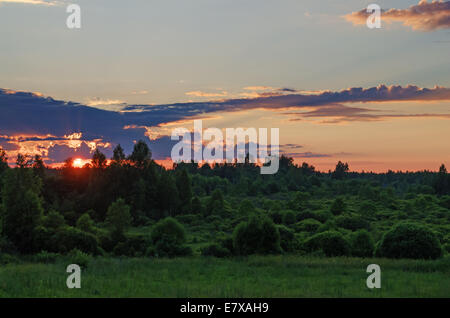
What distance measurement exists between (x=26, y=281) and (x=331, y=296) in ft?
45.5

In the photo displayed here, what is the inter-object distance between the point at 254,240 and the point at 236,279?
13329 millimetres

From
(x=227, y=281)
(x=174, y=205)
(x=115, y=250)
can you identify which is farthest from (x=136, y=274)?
(x=174, y=205)

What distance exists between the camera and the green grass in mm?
19328

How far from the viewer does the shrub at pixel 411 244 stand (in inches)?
1251

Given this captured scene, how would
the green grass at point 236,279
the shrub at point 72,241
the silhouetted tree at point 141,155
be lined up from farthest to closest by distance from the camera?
1. the silhouetted tree at point 141,155
2. the shrub at point 72,241
3. the green grass at point 236,279

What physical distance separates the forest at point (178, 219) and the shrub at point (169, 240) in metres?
0.10

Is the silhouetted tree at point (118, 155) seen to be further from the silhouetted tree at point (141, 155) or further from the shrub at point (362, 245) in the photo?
the shrub at point (362, 245)

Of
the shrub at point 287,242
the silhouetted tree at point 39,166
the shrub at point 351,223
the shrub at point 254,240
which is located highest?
the silhouetted tree at point 39,166

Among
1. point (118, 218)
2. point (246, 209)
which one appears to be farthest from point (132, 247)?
point (246, 209)

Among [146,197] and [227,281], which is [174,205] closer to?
[146,197]

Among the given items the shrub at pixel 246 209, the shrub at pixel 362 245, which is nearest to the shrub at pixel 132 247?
the shrub at pixel 362 245

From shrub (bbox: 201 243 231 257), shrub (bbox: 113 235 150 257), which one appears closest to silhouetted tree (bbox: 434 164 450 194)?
shrub (bbox: 113 235 150 257)

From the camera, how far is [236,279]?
77.9 feet
